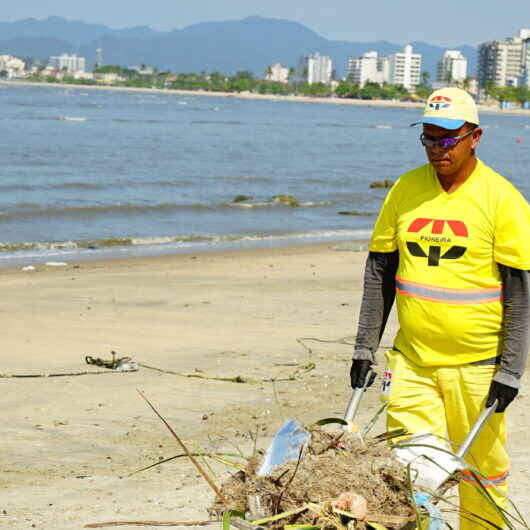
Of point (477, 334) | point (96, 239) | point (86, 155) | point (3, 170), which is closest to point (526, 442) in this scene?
point (477, 334)

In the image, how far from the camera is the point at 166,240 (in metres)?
20.6

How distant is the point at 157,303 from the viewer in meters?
12.0

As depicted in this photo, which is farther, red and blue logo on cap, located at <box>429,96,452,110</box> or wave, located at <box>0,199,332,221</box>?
wave, located at <box>0,199,332,221</box>

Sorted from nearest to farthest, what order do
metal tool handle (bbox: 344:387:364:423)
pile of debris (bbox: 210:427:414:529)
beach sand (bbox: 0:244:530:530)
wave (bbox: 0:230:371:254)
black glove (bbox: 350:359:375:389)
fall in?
pile of debris (bbox: 210:427:414:529), metal tool handle (bbox: 344:387:364:423), black glove (bbox: 350:359:375:389), beach sand (bbox: 0:244:530:530), wave (bbox: 0:230:371:254)

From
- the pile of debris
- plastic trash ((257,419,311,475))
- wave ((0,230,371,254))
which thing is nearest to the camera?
the pile of debris

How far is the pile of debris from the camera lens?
9.85 ft

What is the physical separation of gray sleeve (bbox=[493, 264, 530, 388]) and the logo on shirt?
0.19 metres

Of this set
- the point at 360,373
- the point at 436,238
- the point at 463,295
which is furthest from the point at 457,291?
the point at 360,373

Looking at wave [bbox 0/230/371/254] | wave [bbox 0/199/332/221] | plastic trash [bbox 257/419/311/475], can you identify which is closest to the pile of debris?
plastic trash [bbox 257/419/311/475]

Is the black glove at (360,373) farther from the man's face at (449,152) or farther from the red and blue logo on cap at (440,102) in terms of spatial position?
the red and blue logo on cap at (440,102)

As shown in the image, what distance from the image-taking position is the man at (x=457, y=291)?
3861mm

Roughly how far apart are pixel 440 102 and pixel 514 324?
87cm

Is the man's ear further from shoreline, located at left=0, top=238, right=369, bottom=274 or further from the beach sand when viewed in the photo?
shoreline, located at left=0, top=238, right=369, bottom=274

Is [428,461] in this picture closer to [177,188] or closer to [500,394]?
[500,394]
